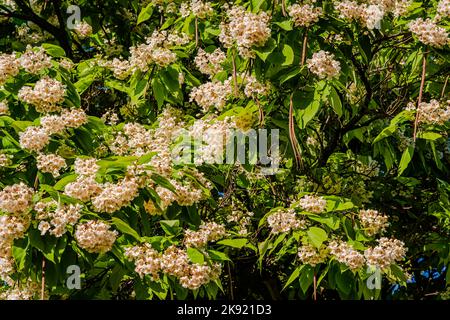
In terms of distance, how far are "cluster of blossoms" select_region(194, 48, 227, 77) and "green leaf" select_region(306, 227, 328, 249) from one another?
1.01 meters

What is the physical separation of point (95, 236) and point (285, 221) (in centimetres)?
89

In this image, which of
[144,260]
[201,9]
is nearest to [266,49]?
[201,9]

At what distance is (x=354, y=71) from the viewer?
3656 millimetres

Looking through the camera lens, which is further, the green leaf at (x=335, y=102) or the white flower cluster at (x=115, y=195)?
the green leaf at (x=335, y=102)

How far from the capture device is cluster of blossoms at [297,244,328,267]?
123 inches

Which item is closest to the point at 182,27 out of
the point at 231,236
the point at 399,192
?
the point at 231,236

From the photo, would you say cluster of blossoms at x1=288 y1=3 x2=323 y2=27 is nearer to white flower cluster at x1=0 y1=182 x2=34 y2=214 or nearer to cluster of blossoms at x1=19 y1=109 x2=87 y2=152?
cluster of blossoms at x1=19 y1=109 x2=87 y2=152

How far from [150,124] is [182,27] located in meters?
0.61

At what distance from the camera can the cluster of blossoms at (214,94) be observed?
3602mm

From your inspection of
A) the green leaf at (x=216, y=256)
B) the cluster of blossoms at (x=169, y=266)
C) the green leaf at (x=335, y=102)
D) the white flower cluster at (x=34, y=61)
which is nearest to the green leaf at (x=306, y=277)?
the green leaf at (x=216, y=256)

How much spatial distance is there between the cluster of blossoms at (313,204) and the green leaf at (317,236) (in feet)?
0.28

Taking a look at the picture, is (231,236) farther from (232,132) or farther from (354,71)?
(354,71)

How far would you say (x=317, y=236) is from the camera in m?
3.13

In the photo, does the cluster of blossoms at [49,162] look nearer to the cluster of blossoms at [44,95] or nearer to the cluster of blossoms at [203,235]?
the cluster of blossoms at [44,95]
